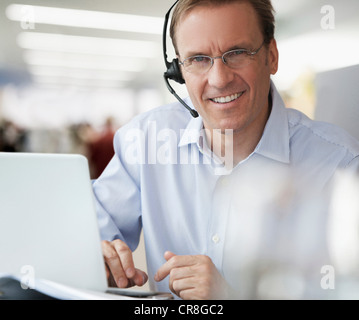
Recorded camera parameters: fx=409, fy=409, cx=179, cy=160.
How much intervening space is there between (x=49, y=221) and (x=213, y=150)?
2.06 ft

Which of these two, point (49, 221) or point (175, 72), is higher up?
point (175, 72)

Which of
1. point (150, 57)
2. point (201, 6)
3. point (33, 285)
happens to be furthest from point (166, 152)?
point (33, 285)

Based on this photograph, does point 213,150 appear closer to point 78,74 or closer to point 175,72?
point 175,72

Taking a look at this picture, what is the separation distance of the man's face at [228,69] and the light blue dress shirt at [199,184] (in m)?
0.07

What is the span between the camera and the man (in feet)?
3.35

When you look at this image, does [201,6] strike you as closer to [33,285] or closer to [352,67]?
[352,67]

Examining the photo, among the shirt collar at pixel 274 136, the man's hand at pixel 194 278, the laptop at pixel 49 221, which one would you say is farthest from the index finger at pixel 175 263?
the shirt collar at pixel 274 136

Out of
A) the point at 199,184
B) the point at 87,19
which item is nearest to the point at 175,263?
the point at 199,184

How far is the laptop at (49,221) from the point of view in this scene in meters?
0.58

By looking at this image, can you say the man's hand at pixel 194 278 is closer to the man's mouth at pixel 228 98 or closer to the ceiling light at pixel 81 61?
the man's mouth at pixel 228 98

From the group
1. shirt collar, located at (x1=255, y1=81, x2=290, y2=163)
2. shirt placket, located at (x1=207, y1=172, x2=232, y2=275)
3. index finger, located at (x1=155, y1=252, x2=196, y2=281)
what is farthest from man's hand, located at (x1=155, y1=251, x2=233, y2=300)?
shirt collar, located at (x1=255, y1=81, x2=290, y2=163)

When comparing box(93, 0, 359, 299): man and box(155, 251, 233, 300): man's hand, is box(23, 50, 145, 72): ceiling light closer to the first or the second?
box(93, 0, 359, 299): man

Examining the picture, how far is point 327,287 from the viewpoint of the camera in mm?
999

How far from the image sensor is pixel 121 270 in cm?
78
